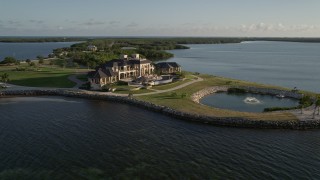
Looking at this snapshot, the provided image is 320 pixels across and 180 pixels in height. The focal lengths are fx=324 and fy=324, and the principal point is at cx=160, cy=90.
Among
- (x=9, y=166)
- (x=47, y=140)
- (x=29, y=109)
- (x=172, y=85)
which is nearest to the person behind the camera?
(x=9, y=166)

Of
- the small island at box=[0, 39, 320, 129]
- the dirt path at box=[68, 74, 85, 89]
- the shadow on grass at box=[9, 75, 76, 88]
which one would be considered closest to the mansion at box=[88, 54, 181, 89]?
the small island at box=[0, 39, 320, 129]

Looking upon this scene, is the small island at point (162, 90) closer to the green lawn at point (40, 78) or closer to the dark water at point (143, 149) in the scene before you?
the green lawn at point (40, 78)

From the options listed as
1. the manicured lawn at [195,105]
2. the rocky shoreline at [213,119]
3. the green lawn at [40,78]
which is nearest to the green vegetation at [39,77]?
the green lawn at [40,78]

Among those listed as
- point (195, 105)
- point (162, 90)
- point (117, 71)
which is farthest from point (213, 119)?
point (117, 71)

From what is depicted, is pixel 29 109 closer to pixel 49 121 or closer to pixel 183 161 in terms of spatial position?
pixel 49 121

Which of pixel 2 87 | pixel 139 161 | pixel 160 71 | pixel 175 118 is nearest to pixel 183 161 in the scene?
pixel 139 161

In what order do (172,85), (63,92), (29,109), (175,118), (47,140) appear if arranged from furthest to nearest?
(172,85), (63,92), (29,109), (175,118), (47,140)
